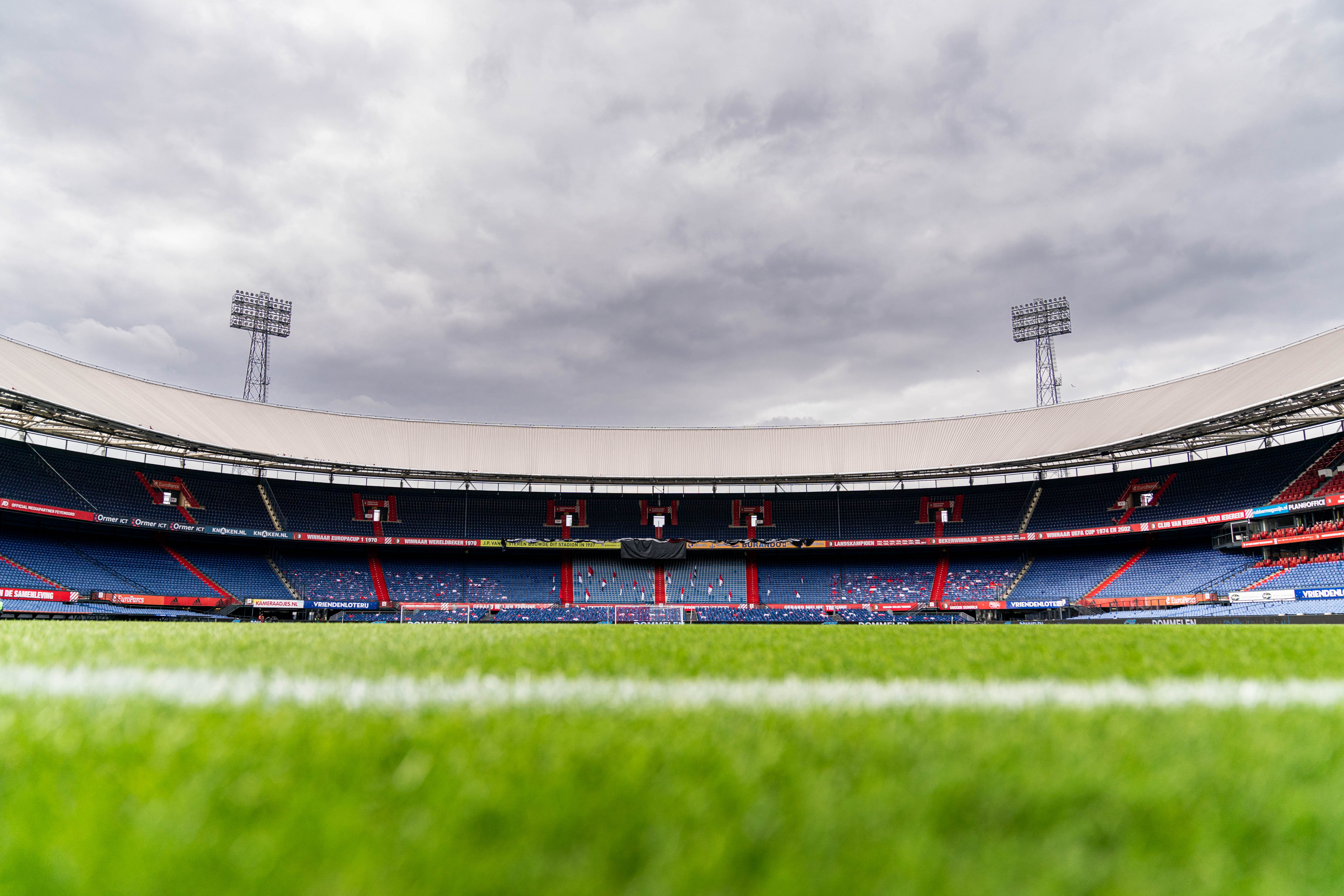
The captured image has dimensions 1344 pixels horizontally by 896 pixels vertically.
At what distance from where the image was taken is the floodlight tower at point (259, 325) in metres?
38.7

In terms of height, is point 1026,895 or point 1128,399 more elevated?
point 1128,399

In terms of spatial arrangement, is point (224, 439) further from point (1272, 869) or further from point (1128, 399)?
point (1128, 399)

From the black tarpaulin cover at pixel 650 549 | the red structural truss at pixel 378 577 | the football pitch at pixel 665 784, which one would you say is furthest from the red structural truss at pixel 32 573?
the football pitch at pixel 665 784

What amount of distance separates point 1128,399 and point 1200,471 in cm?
435

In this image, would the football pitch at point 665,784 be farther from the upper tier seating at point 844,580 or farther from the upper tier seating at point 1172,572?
the upper tier seating at point 844,580

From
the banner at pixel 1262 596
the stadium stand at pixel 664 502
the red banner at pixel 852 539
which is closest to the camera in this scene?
the banner at pixel 1262 596

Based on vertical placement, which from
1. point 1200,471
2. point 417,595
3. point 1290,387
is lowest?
point 417,595

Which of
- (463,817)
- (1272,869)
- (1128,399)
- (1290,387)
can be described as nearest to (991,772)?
(1272,869)

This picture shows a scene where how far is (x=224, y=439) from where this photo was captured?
3064 cm

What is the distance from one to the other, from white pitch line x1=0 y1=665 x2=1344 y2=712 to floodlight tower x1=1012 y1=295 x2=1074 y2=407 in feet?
145

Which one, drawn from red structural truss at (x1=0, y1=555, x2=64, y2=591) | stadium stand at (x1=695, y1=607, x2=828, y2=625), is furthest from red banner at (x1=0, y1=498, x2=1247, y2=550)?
stadium stand at (x1=695, y1=607, x2=828, y2=625)

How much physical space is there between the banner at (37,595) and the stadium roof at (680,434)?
235 inches

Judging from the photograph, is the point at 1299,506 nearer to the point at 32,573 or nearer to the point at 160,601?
the point at 160,601

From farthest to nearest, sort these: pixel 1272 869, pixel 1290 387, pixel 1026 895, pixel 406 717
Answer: pixel 1290 387, pixel 406 717, pixel 1272 869, pixel 1026 895
